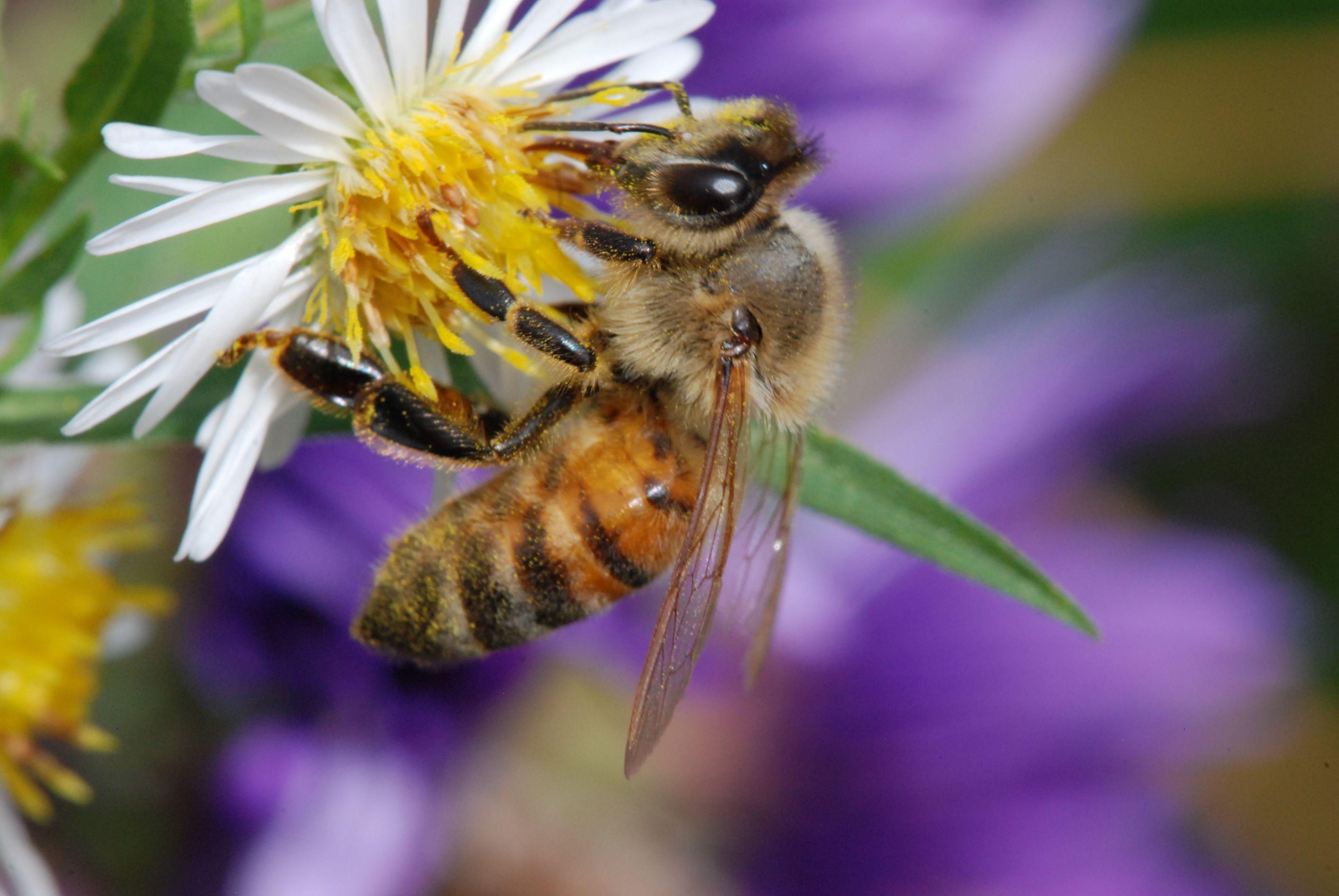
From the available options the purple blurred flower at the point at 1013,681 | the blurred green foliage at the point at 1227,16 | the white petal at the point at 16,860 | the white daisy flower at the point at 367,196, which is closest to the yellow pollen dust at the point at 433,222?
the white daisy flower at the point at 367,196

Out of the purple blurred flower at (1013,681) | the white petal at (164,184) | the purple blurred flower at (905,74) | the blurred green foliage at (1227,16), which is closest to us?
the white petal at (164,184)

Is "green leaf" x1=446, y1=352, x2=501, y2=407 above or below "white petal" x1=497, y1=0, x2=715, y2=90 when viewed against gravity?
below

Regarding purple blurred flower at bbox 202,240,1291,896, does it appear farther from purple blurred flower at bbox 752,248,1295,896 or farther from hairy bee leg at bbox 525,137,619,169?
hairy bee leg at bbox 525,137,619,169

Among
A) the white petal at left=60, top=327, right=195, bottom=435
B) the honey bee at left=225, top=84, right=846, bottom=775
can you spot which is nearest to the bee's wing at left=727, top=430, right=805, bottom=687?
the honey bee at left=225, top=84, right=846, bottom=775

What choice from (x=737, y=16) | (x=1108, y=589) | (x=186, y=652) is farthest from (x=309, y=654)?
(x=1108, y=589)

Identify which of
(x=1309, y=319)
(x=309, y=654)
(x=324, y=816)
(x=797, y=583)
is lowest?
(x=324, y=816)

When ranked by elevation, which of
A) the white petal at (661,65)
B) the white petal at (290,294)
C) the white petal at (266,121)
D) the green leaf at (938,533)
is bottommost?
the white petal at (290,294)

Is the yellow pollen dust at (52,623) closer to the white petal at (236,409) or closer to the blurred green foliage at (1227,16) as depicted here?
the white petal at (236,409)

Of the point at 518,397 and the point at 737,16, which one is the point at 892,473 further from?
the point at 737,16
